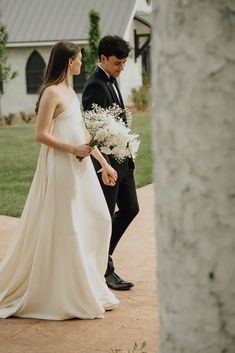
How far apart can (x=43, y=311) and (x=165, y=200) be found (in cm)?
427

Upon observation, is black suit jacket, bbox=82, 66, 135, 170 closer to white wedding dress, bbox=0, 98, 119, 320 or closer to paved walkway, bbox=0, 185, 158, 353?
white wedding dress, bbox=0, 98, 119, 320

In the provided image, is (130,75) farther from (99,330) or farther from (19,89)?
(99,330)

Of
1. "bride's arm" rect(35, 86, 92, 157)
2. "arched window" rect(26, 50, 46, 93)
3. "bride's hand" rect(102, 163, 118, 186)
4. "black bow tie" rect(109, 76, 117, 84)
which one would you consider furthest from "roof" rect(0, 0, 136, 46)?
"bride's arm" rect(35, 86, 92, 157)

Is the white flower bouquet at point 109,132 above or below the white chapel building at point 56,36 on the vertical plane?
above

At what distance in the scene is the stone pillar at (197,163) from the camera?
1.26 meters

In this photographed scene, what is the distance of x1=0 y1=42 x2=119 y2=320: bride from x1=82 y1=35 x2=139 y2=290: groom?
16.6 inches

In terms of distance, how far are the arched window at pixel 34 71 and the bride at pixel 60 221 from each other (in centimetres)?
3415

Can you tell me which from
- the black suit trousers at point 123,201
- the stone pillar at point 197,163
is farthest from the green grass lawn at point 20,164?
the stone pillar at point 197,163

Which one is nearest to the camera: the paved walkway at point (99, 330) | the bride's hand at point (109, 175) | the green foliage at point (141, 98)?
the paved walkway at point (99, 330)

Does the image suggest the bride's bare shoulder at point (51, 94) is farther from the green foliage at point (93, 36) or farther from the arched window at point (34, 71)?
the arched window at point (34, 71)

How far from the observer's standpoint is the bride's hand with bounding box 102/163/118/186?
18.5ft

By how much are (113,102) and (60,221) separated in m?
1.18

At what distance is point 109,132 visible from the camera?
553 centimetres

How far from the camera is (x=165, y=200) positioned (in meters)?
1.33
